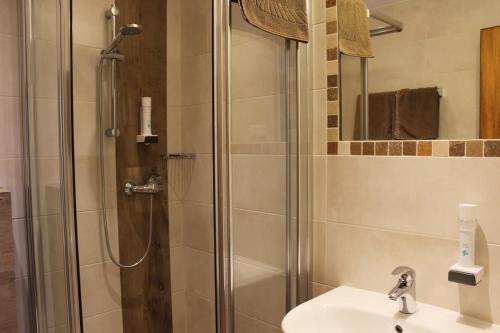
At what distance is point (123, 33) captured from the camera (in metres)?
1.81

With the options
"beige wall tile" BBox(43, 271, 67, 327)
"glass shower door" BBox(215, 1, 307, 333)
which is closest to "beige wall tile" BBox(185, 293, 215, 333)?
"glass shower door" BBox(215, 1, 307, 333)

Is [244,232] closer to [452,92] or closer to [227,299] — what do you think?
[227,299]

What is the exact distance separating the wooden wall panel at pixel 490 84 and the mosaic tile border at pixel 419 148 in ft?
0.11

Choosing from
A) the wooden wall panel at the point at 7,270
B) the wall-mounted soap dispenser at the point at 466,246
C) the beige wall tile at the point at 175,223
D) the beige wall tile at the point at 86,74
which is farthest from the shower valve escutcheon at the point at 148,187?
the wall-mounted soap dispenser at the point at 466,246

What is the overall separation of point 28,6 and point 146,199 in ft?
3.32

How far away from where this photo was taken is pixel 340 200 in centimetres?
139

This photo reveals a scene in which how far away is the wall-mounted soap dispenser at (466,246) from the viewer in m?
1.04

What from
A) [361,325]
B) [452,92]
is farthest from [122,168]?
[452,92]

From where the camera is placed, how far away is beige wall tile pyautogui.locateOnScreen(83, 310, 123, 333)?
1.78 metres

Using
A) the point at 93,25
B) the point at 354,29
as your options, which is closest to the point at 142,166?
the point at 93,25

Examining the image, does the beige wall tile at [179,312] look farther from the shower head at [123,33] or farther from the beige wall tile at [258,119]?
the shower head at [123,33]

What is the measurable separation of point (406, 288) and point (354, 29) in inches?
35.2

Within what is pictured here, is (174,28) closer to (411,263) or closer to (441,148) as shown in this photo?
(441,148)

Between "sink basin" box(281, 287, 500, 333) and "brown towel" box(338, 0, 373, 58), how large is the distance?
834 millimetres
